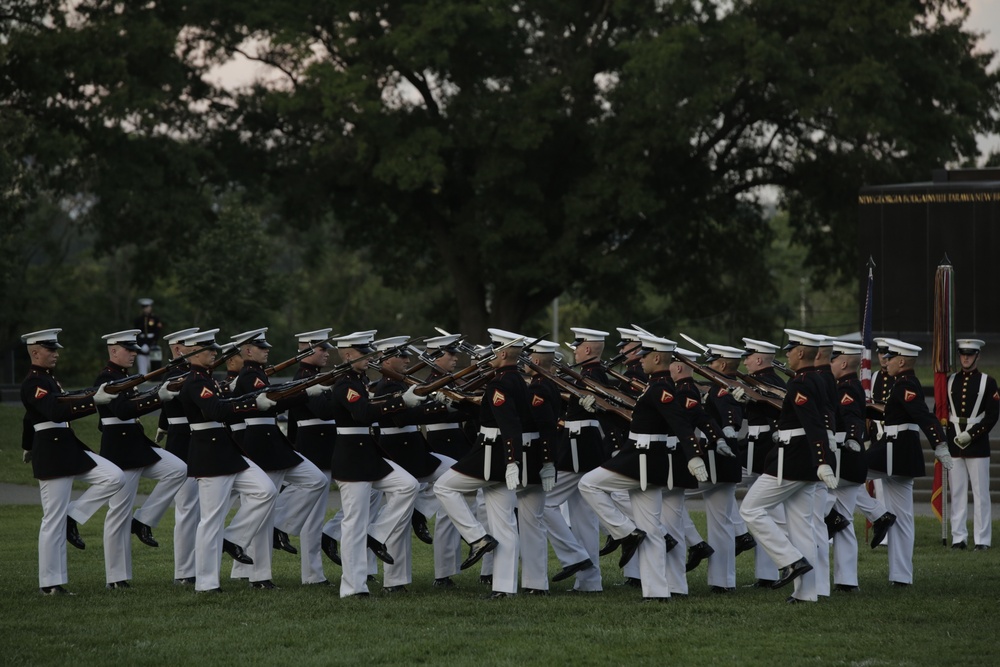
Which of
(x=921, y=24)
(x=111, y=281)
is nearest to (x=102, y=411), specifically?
(x=921, y=24)

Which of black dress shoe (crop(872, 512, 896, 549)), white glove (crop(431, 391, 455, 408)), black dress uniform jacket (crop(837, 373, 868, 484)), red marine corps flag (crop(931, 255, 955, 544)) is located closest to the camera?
black dress uniform jacket (crop(837, 373, 868, 484))

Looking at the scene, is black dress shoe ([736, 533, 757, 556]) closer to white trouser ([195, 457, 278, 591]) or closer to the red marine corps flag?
the red marine corps flag

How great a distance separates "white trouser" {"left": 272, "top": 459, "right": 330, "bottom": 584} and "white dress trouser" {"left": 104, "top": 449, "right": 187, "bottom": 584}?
897 millimetres

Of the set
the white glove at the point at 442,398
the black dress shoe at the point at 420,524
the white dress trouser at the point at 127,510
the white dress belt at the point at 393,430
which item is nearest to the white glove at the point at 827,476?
the white glove at the point at 442,398

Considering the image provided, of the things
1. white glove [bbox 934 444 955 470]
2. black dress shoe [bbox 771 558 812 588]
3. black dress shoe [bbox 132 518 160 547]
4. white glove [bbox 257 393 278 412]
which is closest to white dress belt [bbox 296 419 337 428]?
white glove [bbox 257 393 278 412]

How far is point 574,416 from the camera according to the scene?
12.0 meters

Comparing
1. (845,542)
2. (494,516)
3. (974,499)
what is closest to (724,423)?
(845,542)

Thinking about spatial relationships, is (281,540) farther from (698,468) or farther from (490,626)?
(698,468)

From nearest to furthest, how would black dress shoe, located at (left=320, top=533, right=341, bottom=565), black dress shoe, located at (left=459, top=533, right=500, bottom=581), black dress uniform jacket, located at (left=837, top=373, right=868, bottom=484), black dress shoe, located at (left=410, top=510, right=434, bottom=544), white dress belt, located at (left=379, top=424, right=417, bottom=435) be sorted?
black dress shoe, located at (left=459, top=533, right=500, bottom=581) → black dress uniform jacket, located at (left=837, top=373, right=868, bottom=484) → white dress belt, located at (left=379, top=424, right=417, bottom=435) → black dress shoe, located at (left=320, top=533, right=341, bottom=565) → black dress shoe, located at (left=410, top=510, right=434, bottom=544)

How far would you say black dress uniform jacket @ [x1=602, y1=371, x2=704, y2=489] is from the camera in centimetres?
1060

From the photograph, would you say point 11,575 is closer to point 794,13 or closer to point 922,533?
point 922,533

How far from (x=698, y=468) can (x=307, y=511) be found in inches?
132

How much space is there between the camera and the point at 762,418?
40.1 feet

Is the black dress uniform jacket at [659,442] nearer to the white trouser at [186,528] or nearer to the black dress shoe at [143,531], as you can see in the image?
the white trouser at [186,528]
